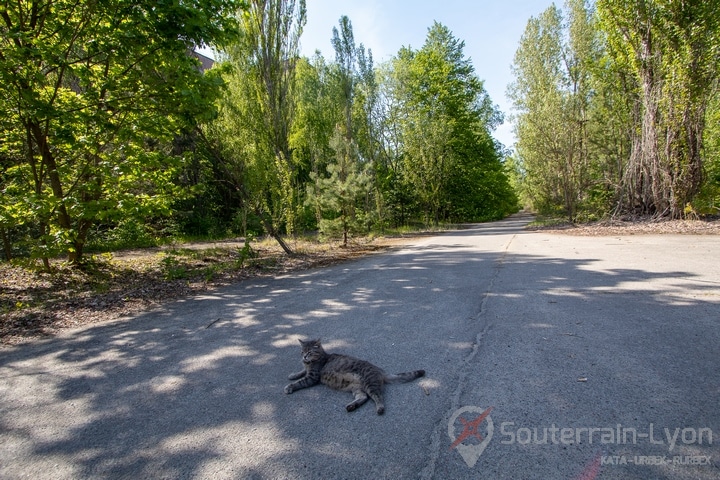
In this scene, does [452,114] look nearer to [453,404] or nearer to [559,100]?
[559,100]

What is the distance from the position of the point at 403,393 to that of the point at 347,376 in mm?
459

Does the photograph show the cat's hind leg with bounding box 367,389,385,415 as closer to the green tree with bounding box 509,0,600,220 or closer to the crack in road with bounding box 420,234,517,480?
the crack in road with bounding box 420,234,517,480

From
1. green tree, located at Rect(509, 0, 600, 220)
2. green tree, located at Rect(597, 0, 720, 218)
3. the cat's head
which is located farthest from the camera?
green tree, located at Rect(509, 0, 600, 220)

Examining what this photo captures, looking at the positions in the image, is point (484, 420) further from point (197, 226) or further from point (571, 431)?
point (197, 226)

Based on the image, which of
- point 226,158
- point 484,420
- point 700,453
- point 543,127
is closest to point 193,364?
point 484,420

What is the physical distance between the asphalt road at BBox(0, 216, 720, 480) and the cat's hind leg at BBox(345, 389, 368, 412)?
46 millimetres

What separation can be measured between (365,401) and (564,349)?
1902 mm

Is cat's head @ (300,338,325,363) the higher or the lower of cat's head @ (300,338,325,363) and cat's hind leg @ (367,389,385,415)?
the higher

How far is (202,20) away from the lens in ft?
17.8

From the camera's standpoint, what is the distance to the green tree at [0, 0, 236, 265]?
5.36 m

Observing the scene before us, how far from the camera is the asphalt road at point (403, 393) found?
1.81 metres

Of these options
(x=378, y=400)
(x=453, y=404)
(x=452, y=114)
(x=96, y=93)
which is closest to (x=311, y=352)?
(x=378, y=400)

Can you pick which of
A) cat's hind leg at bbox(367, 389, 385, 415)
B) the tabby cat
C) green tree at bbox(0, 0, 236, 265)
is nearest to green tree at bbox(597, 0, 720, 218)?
green tree at bbox(0, 0, 236, 265)

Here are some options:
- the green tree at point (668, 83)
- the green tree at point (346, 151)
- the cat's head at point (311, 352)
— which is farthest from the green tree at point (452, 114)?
the cat's head at point (311, 352)
